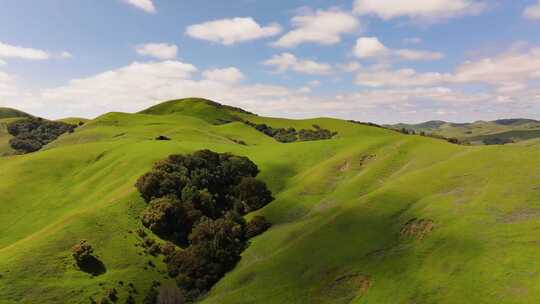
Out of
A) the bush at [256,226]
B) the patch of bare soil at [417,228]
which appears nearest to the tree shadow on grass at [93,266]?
the bush at [256,226]

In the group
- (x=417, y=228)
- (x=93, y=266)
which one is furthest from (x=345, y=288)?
(x=93, y=266)

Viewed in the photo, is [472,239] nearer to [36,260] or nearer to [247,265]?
[247,265]

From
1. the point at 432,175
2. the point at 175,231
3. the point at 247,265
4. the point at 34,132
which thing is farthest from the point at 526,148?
the point at 34,132

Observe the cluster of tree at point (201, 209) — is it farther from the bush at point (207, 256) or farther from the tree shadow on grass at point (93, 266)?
the tree shadow on grass at point (93, 266)

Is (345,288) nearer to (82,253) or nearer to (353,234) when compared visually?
(353,234)

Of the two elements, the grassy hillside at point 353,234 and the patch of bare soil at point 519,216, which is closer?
the grassy hillside at point 353,234

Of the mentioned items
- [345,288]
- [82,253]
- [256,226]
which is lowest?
[82,253]

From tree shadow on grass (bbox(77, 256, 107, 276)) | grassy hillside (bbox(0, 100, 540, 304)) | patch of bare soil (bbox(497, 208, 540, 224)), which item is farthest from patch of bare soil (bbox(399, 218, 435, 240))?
tree shadow on grass (bbox(77, 256, 107, 276))
